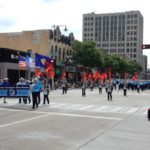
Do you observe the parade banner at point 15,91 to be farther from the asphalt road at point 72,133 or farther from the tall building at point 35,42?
the tall building at point 35,42

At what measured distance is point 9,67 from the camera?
51.4 meters

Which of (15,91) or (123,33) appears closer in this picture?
(15,91)

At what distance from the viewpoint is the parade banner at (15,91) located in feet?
75.0

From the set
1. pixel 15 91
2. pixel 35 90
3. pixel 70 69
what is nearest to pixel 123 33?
pixel 70 69

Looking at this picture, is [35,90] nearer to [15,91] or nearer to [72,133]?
[15,91]

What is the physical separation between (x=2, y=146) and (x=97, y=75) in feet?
173

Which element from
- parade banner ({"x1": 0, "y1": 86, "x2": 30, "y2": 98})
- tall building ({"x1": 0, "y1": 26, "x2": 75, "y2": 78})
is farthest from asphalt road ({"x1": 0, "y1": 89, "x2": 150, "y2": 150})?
tall building ({"x1": 0, "y1": 26, "x2": 75, "y2": 78})

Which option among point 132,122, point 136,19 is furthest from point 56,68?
point 136,19

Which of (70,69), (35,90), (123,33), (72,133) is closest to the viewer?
(72,133)

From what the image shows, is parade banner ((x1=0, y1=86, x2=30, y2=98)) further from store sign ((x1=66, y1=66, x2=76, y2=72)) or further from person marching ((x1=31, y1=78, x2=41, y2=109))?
store sign ((x1=66, y1=66, x2=76, y2=72))

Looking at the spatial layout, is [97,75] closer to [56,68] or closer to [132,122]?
[56,68]

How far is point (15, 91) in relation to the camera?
23.0 m

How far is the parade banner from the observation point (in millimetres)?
22859

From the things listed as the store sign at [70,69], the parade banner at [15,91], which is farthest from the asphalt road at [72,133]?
the store sign at [70,69]
